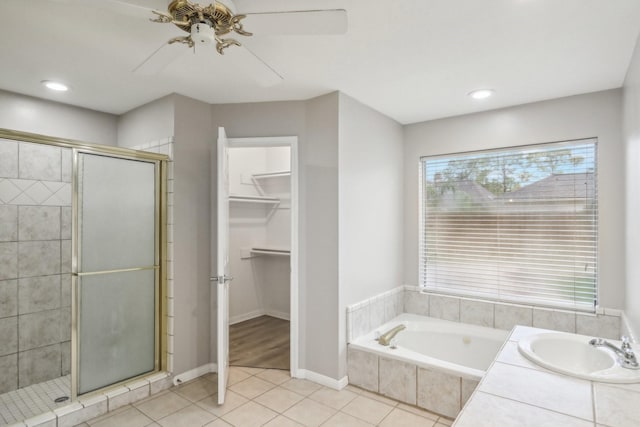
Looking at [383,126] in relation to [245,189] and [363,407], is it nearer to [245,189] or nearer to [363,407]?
[245,189]

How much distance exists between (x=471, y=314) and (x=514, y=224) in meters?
0.93

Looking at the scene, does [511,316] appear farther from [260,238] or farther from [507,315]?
[260,238]

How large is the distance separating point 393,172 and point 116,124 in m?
2.85

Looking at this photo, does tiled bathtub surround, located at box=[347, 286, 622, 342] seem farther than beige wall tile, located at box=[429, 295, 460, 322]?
No

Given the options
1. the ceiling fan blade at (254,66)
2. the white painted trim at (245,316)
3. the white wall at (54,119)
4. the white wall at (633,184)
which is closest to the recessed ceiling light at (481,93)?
the white wall at (633,184)

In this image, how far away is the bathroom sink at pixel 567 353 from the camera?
1810 millimetres

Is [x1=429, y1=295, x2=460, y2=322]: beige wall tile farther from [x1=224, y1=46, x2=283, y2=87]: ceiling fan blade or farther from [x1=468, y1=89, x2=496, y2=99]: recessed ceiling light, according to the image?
[x1=224, y1=46, x2=283, y2=87]: ceiling fan blade

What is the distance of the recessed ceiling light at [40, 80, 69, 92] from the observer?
8.61ft

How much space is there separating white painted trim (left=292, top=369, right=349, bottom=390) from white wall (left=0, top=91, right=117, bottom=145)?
2.89 metres

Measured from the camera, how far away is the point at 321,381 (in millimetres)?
2861

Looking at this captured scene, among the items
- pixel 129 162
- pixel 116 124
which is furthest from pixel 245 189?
pixel 129 162

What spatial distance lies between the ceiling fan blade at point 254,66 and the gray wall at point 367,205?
894 millimetres

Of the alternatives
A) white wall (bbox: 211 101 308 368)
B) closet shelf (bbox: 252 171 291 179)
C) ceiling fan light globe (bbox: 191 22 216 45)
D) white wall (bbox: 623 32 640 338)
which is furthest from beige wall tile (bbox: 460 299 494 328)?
ceiling fan light globe (bbox: 191 22 216 45)

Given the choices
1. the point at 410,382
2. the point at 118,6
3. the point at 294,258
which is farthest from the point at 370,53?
the point at 410,382
